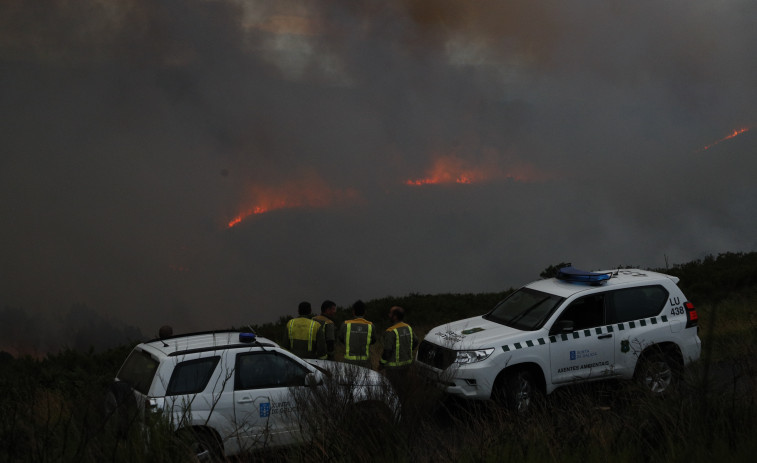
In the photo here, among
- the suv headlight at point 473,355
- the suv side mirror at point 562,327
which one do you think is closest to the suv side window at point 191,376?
the suv headlight at point 473,355

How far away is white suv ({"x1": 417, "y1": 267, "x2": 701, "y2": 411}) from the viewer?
8.89 metres

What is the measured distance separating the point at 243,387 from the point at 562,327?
14.5 feet

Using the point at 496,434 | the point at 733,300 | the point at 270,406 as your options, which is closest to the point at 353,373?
the point at 270,406

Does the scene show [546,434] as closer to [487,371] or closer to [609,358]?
[487,371]

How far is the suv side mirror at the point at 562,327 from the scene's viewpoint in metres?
9.09

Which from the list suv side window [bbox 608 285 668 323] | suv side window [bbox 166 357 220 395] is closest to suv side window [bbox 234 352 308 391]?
suv side window [bbox 166 357 220 395]

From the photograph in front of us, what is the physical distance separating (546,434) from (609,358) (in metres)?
4.22

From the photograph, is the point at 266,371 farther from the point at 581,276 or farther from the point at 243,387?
the point at 581,276

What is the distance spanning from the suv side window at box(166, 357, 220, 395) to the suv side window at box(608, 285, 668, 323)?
18.7 ft

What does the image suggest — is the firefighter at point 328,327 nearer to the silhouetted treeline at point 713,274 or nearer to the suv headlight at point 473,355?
the suv headlight at point 473,355

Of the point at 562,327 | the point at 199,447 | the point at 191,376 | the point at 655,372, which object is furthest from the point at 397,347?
the point at 199,447

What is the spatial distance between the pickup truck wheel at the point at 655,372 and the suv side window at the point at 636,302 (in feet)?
1.99

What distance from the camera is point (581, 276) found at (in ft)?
32.7

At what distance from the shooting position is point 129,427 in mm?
4953
